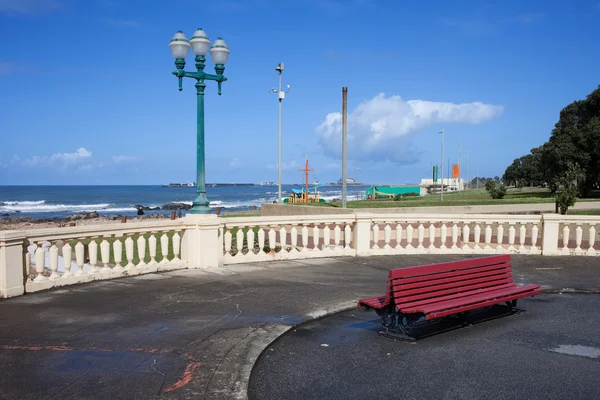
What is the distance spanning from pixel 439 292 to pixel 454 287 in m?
0.34

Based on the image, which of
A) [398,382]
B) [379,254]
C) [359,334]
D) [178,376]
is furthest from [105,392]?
[379,254]

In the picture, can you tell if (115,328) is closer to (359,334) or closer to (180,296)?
(180,296)

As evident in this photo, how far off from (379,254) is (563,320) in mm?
6277

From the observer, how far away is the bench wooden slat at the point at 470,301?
6402 mm

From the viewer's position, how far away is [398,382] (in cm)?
523

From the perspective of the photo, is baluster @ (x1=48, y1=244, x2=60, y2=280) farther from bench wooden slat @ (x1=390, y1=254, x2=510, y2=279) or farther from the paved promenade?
bench wooden slat @ (x1=390, y1=254, x2=510, y2=279)

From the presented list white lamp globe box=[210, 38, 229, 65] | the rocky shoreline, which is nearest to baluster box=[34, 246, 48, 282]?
white lamp globe box=[210, 38, 229, 65]

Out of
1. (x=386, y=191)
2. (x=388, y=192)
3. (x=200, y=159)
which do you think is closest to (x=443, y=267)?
(x=200, y=159)

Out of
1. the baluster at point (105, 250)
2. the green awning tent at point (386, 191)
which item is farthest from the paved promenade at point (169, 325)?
the green awning tent at point (386, 191)

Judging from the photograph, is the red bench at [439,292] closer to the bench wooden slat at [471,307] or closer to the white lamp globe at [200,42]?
the bench wooden slat at [471,307]

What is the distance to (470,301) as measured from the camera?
6.93 metres

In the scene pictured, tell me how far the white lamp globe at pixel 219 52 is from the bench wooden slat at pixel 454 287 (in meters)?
7.28

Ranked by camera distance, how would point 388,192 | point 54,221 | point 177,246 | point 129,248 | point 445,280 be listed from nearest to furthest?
point 445,280 → point 129,248 → point 177,246 → point 54,221 → point 388,192

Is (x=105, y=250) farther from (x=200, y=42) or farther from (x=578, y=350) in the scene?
(x=578, y=350)
